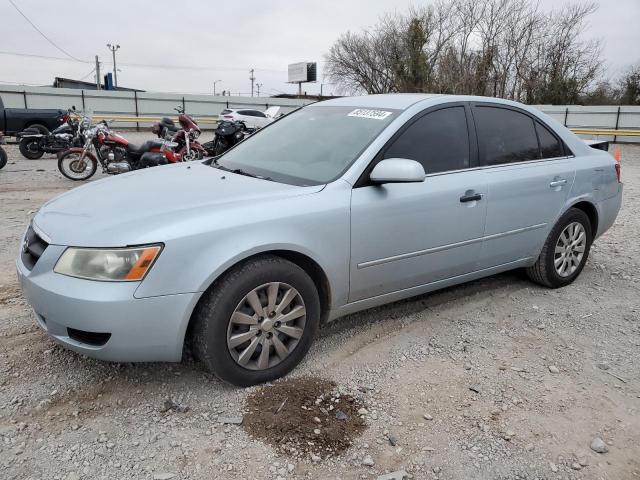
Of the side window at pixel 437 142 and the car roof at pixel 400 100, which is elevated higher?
the car roof at pixel 400 100

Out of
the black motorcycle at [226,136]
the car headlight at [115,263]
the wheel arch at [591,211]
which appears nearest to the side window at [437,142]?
the wheel arch at [591,211]

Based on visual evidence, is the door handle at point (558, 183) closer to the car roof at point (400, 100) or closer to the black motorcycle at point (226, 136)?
the car roof at point (400, 100)

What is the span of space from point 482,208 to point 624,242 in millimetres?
3423

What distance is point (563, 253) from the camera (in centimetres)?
436

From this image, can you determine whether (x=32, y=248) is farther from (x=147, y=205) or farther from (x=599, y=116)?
(x=599, y=116)

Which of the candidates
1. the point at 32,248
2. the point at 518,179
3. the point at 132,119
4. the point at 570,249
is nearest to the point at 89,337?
the point at 32,248

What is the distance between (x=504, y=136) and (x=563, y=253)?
1.22m

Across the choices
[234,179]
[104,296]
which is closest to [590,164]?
[234,179]

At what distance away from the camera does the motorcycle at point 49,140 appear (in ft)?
40.2

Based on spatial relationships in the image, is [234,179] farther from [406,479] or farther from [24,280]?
[406,479]

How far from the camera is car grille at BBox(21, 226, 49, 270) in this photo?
263 cm

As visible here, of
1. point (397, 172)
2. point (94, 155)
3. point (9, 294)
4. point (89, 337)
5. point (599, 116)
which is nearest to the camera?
point (89, 337)

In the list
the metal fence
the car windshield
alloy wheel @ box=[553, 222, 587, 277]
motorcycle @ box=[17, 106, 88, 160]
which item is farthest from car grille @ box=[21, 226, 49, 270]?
the metal fence

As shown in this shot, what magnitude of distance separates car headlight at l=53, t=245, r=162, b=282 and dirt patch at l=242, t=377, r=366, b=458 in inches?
35.4
